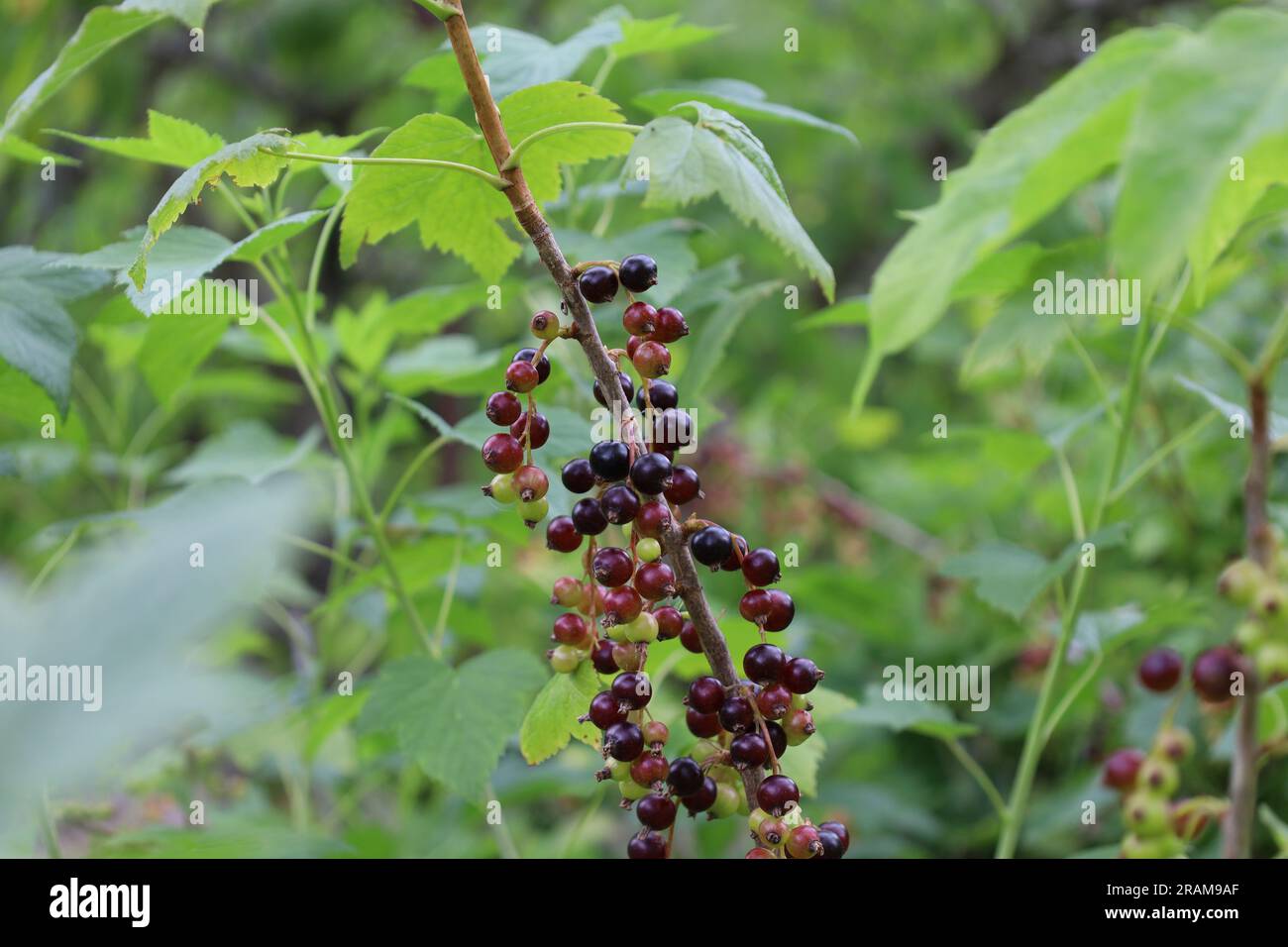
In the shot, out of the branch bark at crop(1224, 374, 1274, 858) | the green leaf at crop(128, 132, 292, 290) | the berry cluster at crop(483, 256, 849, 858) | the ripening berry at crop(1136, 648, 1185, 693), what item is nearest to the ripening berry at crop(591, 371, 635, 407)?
the berry cluster at crop(483, 256, 849, 858)

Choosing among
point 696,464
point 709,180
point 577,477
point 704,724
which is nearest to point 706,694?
point 704,724

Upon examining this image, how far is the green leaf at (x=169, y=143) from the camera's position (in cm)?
77

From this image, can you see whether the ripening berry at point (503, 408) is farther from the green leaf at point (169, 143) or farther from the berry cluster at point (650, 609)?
the green leaf at point (169, 143)

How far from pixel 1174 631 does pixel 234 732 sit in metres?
1.08

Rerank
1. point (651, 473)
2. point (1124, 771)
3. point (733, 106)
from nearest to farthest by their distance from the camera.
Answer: point (651, 473) → point (1124, 771) → point (733, 106)

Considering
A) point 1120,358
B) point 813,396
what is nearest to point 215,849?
point 1120,358

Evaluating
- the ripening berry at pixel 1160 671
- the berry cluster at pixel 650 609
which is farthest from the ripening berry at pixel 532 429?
the ripening berry at pixel 1160 671

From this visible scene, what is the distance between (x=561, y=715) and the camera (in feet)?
1.92

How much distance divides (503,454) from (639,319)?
101mm

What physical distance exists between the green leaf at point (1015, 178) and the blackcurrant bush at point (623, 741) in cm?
23

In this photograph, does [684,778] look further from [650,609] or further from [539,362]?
[539,362]
